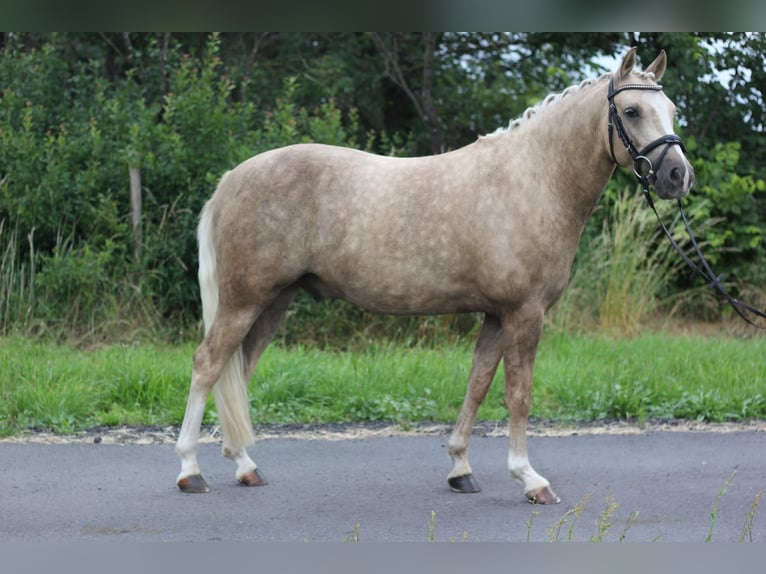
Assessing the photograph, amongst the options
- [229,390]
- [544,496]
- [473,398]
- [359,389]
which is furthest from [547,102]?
[359,389]

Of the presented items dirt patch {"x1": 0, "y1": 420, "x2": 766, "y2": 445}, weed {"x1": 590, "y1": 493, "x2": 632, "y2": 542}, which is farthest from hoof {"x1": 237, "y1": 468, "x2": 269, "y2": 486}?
weed {"x1": 590, "y1": 493, "x2": 632, "y2": 542}

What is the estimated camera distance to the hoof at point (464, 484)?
497 centimetres

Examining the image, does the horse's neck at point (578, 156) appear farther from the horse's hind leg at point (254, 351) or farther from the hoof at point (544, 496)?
the horse's hind leg at point (254, 351)

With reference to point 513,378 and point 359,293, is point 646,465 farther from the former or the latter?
point 359,293

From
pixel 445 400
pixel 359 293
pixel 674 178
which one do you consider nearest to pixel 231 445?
pixel 359 293

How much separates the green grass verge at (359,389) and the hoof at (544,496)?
1.74 metres

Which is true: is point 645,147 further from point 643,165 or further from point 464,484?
point 464,484

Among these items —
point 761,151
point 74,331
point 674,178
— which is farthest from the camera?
point 761,151

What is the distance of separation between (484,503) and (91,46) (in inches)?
357

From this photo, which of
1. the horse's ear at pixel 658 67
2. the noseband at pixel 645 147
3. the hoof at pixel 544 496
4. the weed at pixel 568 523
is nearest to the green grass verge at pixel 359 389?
the hoof at pixel 544 496

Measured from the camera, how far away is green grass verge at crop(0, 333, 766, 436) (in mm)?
6375

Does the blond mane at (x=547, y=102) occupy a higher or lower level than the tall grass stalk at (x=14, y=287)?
higher

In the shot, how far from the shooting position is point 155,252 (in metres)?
8.96

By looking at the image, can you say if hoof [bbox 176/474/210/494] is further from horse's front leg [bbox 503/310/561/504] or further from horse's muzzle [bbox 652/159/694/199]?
horse's muzzle [bbox 652/159/694/199]
